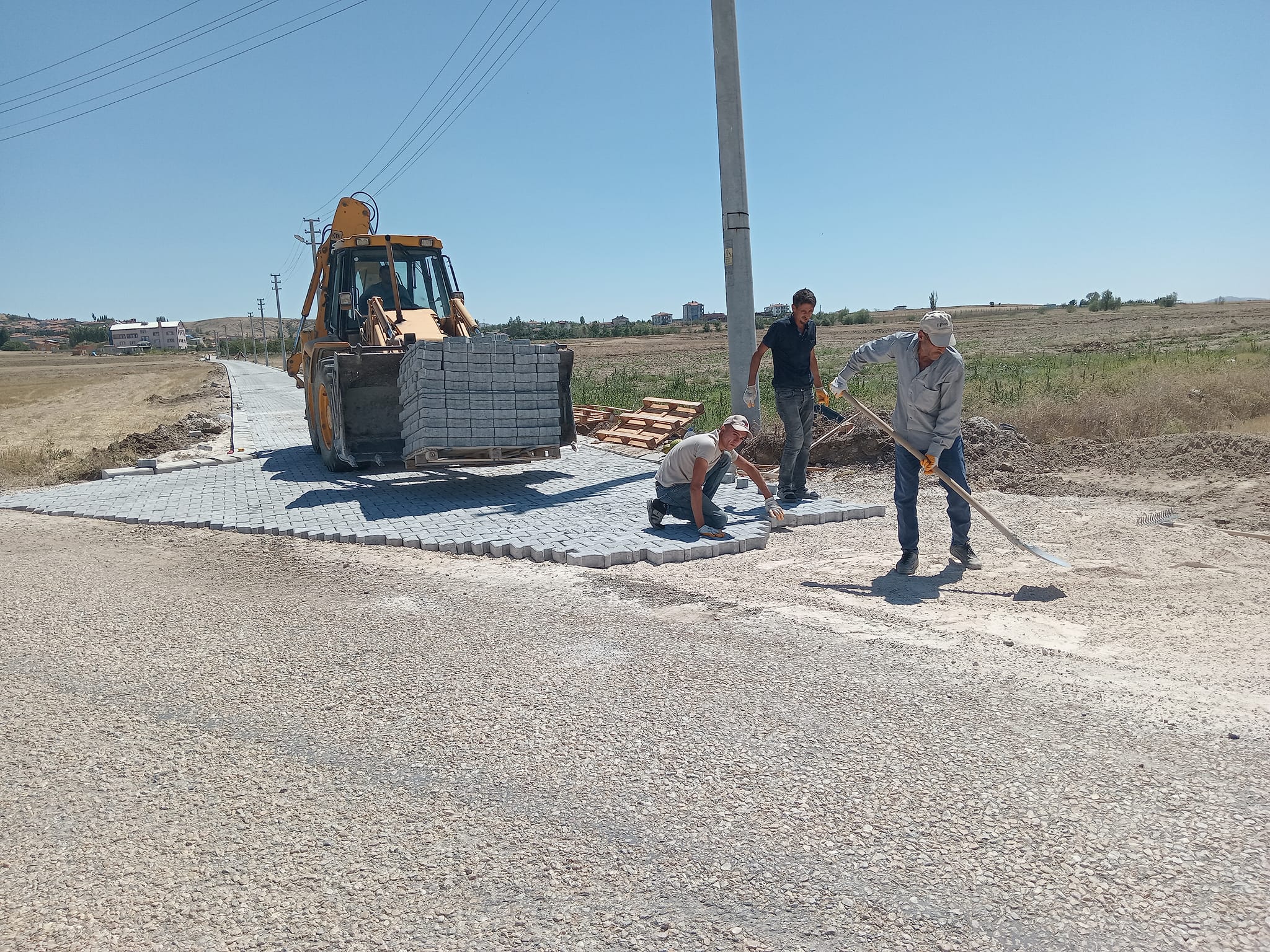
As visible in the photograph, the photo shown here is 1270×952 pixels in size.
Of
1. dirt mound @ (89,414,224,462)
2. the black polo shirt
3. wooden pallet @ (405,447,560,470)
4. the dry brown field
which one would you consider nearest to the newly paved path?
wooden pallet @ (405,447,560,470)

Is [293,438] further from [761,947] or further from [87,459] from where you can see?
[761,947]

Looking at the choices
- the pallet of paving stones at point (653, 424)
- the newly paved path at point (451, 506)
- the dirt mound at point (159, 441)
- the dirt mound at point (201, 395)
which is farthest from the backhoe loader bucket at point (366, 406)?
the dirt mound at point (201, 395)

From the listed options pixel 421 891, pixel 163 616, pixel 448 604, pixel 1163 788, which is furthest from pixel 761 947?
pixel 163 616

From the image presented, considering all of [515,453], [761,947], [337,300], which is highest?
[337,300]

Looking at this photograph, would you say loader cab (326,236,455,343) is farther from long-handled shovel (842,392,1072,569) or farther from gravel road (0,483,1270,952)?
long-handled shovel (842,392,1072,569)

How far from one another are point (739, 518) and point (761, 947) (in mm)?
5572

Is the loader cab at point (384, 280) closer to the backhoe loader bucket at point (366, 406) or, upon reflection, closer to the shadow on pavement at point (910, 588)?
the backhoe loader bucket at point (366, 406)

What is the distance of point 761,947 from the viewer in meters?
2.59

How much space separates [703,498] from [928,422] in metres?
1.99

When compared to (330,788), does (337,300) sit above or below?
above

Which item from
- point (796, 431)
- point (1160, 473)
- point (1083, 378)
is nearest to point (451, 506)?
point (796, 431)

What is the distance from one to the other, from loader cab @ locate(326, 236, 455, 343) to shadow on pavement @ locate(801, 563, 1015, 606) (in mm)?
7480

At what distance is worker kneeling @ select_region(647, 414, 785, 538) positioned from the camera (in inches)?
285

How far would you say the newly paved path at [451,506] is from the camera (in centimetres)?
737
